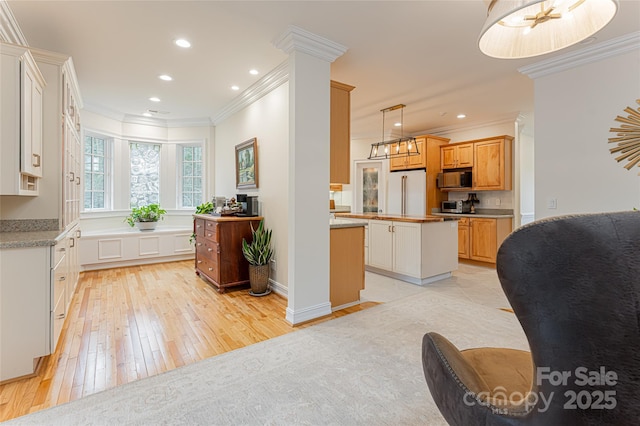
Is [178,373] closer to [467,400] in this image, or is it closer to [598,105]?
[467,400]

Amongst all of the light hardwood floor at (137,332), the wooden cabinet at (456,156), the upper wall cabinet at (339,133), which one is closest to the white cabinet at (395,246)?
the light hardwood floor at (137,332)

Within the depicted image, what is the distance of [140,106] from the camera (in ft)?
16.3

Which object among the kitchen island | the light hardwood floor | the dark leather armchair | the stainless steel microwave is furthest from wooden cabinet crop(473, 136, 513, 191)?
the dark leather armchair

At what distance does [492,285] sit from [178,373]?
160 inches

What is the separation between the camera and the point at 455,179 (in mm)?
5965

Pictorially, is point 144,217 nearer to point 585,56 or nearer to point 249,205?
point 249,205

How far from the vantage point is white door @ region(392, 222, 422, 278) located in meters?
4.09

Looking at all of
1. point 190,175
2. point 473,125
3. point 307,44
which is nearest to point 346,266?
point 307,44

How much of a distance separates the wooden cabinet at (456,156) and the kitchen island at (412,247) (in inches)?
77.2

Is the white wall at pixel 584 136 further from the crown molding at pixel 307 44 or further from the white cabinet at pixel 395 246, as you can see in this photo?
the crown molding at pixel 307 44

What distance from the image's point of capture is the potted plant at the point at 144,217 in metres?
5.37

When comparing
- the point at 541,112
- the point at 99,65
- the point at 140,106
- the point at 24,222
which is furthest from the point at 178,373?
the point at 140,106

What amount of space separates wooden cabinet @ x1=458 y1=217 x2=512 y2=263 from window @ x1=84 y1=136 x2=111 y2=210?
22.2ft

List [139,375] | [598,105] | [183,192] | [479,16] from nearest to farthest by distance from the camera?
[139,375], [479,16], [598,105], [183,192]
